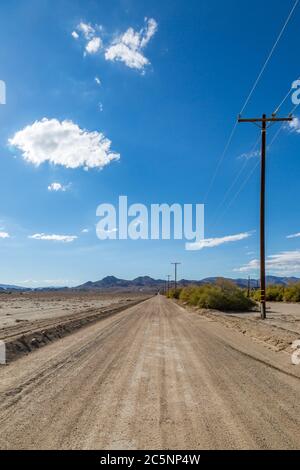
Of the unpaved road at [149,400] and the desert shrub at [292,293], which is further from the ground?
the desert shrub at [292,293]

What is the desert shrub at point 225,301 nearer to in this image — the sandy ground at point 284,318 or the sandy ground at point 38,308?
the sandy ground at point 284,318

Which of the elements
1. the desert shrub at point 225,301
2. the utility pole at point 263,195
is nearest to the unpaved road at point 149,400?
the utility pole at point 263,195

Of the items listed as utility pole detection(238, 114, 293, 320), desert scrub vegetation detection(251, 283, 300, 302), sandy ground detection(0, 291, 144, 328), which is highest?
utility pole detection(238, 114, 293, 320)

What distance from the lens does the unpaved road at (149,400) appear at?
518cm

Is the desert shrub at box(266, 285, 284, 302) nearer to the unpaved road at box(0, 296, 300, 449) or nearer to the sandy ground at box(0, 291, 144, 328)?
the sandy ground at box(0, 291, 144, 328)

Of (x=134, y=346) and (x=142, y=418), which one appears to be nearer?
(x=142, y=418)

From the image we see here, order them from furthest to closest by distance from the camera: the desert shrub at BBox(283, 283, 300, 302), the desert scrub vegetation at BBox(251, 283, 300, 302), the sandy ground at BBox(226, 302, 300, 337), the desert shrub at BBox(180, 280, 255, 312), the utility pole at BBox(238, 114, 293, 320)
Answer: the desert scrub vegetation at BBox(251, 283, 300, 302) < the desert shrub at BBox(283, 283, 300, 302) < the desert shrub at BBox(180, 280, 255, 312) < the utility pole at BBox(238, 114, 293, 320) < the sandy ground at BBox(226, 302, 300, 337)

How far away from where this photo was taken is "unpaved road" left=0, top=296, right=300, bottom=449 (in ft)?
17.0

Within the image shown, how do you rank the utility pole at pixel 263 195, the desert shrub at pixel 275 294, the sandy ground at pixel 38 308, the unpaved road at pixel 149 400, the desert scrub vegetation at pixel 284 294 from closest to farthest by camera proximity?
1. the unpaved road at pixel 149 400
2. the utility pole at pixel 263 195
3. the sandy ground at pixel 38 308
4. the desert scrub vegetation at pixel 284 294
5. the desert shrub at pixel 275 294

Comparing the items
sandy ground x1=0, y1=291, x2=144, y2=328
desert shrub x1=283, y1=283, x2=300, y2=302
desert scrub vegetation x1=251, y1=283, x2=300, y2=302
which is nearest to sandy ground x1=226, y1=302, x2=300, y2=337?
sandy ground x1=0, y1=291, x2=144, y2=328
